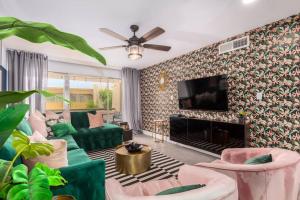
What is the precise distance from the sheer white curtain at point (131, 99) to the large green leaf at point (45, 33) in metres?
5.85

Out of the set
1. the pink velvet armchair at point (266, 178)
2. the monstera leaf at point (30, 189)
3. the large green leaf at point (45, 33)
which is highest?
the large green leaf at point (45, 33)

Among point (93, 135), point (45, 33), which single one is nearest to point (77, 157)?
point (93, 135)

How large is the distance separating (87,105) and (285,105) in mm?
5408

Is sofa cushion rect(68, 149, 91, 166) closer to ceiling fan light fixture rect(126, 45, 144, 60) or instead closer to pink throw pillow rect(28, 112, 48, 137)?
pink throw pillow rect(28, 112, 48, 137)

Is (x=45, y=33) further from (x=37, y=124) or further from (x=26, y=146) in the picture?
(x=37, y=124)

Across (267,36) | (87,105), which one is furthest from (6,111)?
(87,105)

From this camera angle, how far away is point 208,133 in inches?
146

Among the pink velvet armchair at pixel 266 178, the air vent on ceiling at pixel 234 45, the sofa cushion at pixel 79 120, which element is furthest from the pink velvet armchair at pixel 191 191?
the sofa cushion at pixel 79 120

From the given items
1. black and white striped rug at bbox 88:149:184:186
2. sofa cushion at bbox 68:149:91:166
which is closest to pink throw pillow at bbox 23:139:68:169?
sofa cushion at bbox 68:149:91:166

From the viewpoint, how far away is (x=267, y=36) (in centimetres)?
305

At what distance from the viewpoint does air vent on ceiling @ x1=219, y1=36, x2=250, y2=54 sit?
3.36 m

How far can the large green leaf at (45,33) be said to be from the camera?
44cm

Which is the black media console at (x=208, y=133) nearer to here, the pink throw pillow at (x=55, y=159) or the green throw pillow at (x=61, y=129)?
the green throw pillow at (x=61, y=129)

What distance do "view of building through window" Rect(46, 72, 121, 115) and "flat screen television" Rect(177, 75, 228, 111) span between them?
9.29ft
